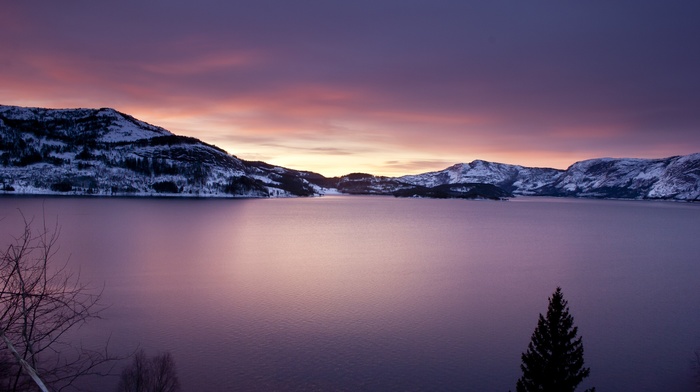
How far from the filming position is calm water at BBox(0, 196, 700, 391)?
22062mm

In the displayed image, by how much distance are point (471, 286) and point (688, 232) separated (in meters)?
93.2

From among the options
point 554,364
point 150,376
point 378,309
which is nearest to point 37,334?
point 150,376

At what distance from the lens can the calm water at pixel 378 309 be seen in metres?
22.1

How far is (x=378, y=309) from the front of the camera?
32812 millimetres

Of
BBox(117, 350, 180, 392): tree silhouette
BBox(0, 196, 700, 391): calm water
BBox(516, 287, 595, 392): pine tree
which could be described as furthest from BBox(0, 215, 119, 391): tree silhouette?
BBox(516, 287, 595, 392): pine tree

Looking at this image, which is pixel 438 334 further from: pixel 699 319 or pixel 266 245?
pixel 266 245

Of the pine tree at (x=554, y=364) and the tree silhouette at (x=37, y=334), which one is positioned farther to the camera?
the pine tree at (x=554, y=364)

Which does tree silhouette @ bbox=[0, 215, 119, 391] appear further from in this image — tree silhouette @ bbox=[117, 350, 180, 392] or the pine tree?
the pine tree

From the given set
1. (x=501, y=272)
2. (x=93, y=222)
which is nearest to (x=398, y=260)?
(x=501, y=272)

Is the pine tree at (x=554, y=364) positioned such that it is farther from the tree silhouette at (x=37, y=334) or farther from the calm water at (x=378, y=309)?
the tree silhouette at (x=37, y=334)

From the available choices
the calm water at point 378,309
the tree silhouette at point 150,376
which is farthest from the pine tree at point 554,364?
the tree silhouette at point 150,376

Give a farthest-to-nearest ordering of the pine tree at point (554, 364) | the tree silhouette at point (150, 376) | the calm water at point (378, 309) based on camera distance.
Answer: the calm water at point (378, 309)
the tree silhouette at point (150, 376)
the pine tree at point (554, 364)

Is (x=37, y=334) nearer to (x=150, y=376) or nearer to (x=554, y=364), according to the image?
(x=150, y=376)

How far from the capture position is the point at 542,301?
120 feet
